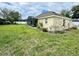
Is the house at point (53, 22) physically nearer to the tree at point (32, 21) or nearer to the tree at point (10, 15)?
the tree at point (32, 21)

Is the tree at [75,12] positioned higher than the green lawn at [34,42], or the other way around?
the tree at [75,12]

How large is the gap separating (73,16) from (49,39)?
368mm

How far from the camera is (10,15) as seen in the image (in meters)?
2.10

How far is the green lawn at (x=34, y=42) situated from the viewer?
2018mm

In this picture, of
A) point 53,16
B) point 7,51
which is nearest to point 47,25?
point 53,16

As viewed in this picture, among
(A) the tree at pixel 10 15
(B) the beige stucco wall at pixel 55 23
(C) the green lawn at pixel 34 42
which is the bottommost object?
(C) the green lawn at pixel 34 42

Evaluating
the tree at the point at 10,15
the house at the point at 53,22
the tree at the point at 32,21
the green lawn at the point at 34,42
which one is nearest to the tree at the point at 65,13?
the house at the point at 53,22

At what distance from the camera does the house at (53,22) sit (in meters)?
2.06

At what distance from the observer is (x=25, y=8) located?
2.05m

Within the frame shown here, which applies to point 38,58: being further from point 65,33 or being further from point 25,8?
point 25,8

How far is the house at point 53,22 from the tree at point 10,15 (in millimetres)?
232

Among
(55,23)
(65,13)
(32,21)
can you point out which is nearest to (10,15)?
(32,21)

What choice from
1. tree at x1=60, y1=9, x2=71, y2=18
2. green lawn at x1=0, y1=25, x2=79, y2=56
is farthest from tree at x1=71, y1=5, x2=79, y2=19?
green lawn at x1=0, y1=25, x2=79, y2=56

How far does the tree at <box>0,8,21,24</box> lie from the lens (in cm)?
206
